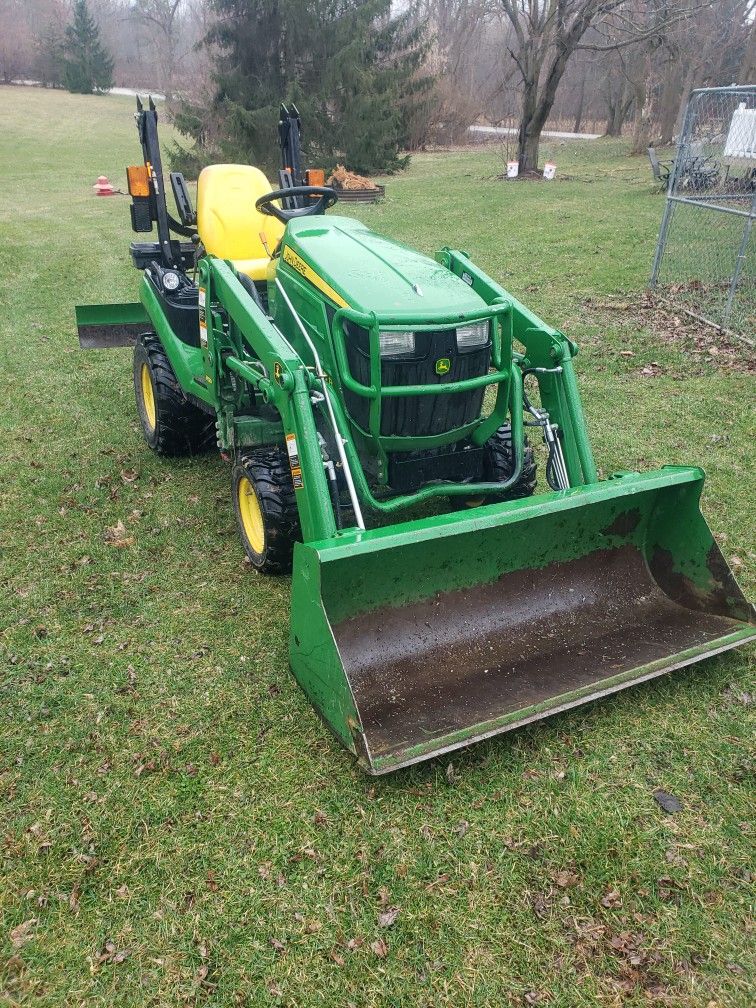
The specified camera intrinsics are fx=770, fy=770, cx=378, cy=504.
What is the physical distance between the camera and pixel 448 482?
3711 millimetres

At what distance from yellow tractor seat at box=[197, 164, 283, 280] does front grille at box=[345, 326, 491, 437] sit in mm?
1836

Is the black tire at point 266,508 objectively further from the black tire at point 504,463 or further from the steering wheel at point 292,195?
the steering wheel at point 292,195

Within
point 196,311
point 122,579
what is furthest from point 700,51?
point 122,579

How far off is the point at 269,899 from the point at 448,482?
199 cm

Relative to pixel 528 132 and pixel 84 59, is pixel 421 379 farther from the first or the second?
pixel 84 59

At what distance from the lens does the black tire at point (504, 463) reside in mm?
3912

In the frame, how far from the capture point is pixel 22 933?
7.52 ft

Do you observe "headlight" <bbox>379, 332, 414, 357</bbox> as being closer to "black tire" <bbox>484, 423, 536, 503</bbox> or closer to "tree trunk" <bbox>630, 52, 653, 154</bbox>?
"black tire" <bbox>484, 423, 536, 503</bbox>

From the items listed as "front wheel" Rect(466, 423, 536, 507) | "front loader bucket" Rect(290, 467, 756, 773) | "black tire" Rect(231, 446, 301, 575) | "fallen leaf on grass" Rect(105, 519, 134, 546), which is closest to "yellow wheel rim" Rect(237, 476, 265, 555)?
"black tire" Rect(231, 446, 301, 575)

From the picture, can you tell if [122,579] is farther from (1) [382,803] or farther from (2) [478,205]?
(2) [478,205]

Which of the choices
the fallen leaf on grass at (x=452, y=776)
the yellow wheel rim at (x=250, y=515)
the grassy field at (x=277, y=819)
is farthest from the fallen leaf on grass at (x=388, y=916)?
the yellow wheel rim at (x=250, y=515)

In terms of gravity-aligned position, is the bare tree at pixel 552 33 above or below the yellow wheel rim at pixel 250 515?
above

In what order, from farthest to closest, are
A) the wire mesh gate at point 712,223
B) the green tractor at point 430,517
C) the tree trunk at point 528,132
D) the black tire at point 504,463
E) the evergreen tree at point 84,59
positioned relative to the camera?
the evergreen tree at point 84,59
the tree trunk at point 528,132
the wire mesh gate at point 712,223
the black tire at point 504,463
the green tractor at point 430,517

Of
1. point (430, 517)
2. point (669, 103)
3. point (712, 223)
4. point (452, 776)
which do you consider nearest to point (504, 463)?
point (430, 517)
